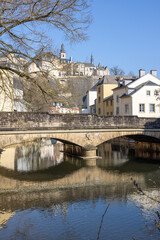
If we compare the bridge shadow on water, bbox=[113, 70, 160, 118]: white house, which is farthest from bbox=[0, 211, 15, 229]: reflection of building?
bbox=[113, 70, 160, 118]: white house

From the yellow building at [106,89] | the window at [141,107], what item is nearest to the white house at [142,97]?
the window at [141,107]

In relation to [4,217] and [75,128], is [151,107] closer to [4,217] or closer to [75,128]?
[75,128]

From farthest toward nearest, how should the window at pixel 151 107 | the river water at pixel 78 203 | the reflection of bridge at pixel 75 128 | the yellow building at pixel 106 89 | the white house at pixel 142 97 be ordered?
1. the yellow building at pixel 106 89
2. the window at pixel 151 107
3. the white house at pixel 142 97
4. the reflection of bridge at pixel 75 128
5. the river water at pixel 78 203

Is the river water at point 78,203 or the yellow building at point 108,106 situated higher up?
the yellow building at point 108,106

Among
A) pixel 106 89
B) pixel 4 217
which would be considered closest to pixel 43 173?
pixel 4 217

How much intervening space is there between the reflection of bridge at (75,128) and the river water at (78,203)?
2.72 meters

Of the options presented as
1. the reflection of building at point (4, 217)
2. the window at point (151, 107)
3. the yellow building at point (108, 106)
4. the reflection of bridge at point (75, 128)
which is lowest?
the reflection of building at point (4, 217)

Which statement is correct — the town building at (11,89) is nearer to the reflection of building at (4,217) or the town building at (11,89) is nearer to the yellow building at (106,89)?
the reflection of building at (4,217)

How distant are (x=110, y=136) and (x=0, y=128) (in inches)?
356

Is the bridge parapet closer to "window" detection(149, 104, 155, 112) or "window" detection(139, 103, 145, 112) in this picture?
"window" detection(139, 103, 145, 112)

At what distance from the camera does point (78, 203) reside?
11.8m

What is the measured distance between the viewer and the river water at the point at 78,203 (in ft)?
28.7

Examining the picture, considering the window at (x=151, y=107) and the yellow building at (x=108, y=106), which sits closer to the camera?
the window at (x=151, y=107)

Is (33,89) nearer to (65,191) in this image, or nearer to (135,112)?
(65,191)
